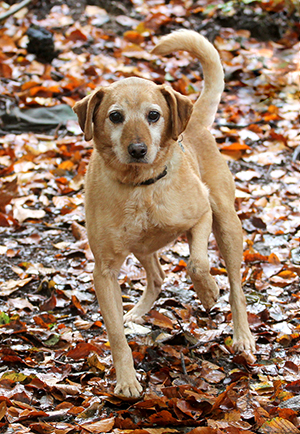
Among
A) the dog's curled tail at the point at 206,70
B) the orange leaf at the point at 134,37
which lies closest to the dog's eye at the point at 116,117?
the dog's curled tail at the point at 206,70

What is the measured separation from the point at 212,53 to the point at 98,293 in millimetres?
1963

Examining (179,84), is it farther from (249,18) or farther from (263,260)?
(263,260)

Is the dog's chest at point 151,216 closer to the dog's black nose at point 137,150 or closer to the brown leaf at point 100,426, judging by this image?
the dog's black nose at point 137,150

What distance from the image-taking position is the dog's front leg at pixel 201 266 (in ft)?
11.2

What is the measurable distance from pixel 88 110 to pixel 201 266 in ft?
3.81

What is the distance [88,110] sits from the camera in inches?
128

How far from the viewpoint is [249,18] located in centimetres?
970

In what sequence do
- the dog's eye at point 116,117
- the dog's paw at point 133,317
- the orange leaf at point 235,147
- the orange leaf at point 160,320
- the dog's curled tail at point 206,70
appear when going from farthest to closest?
1. the orange leaf at point 235,147
2. the dog's paw at point 133,317
3. the orange leaf at point 160,320
4. the dog's curled tail at point 206,70
5. the dog's eye at point 116,117

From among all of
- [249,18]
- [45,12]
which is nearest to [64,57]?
[45,12]

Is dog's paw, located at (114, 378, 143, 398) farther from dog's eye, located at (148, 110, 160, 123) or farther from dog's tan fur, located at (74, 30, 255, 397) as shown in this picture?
dog's eye, located at (148, 110, 160, 123)

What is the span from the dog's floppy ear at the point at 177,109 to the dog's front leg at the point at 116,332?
3.13ft

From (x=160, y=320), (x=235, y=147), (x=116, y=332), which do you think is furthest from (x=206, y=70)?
(x=235, y=147)

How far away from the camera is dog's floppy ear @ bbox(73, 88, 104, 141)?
324 cm

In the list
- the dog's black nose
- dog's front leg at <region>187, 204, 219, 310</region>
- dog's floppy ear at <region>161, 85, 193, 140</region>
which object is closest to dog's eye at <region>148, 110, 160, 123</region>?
dog's floppy ear at <region>161, 85, 193, 140</region>
